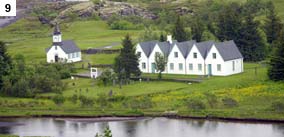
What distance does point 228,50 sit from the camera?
6881 cm

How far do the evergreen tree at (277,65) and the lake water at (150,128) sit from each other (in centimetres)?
1011

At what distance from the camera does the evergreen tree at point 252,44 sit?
75.5 metres

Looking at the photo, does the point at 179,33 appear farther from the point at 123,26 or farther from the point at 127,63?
the point at 123,26

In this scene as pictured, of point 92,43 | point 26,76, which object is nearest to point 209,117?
point 26,76

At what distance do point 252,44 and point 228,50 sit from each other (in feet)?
23.8

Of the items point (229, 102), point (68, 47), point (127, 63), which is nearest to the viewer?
point (229, 102)

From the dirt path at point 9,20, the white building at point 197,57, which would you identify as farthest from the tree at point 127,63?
the dirt path at point 9,20

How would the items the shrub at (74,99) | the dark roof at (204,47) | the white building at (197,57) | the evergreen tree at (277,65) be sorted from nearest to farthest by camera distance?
the shrub at (74,99) → the evergreen tree at (277,65) → the white building at (197,57) → the dark roof at (204,47)

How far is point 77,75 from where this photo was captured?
2788 inches

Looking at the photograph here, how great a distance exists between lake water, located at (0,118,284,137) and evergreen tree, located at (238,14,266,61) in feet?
77.2

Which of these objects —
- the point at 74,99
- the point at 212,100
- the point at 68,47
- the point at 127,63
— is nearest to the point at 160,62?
the point at 127,63

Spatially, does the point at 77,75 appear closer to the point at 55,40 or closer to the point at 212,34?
the point at 55,40

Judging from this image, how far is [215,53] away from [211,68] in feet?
4.65

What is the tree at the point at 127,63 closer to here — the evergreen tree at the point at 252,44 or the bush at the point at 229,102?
the bush at the point at 229,102
